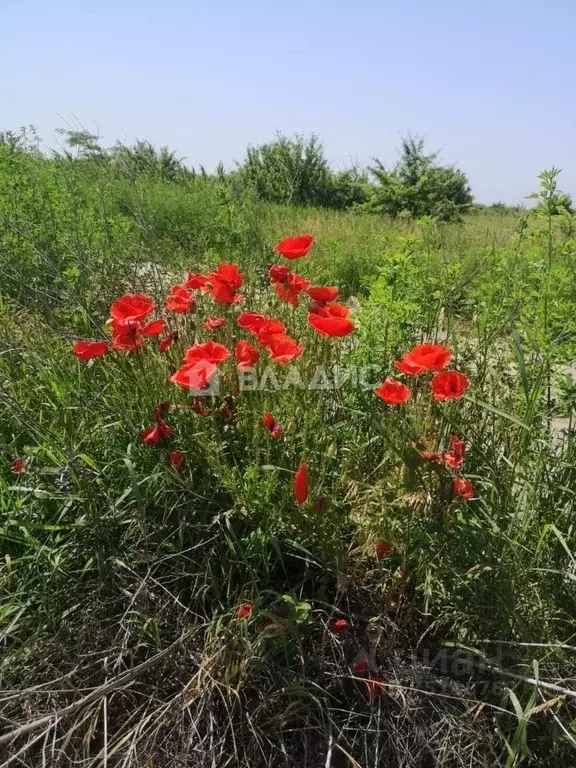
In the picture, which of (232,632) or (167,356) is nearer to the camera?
(232,632)

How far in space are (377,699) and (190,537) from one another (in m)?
0.60

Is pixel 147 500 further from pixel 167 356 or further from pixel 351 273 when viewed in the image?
pixel 351 273

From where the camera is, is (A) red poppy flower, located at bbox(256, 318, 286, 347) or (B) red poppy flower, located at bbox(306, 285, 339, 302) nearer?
(A) red poppy flower, located at bbox(256, 318, 286, 347)

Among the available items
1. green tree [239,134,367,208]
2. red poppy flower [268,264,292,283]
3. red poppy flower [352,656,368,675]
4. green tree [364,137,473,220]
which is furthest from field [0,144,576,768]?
green tree [364,137,473,220]

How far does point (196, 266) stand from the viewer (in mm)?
2543

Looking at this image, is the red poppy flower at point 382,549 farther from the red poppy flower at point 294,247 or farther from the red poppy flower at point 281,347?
the red poppy flower at point 294,247

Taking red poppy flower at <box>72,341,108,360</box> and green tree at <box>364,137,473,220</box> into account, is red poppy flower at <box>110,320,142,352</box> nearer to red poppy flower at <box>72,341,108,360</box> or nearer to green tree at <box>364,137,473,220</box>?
red poppy flower at <box>72,341,108,360</box>

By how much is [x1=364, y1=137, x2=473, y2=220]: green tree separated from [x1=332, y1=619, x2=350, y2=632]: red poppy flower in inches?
646

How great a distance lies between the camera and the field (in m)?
1.21

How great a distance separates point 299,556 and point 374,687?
33 centimetres

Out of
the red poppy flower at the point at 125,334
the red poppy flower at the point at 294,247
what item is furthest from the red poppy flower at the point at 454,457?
the red poppy flower at the point at 125,334

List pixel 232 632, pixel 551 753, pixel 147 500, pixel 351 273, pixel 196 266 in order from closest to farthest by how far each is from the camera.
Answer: pixel 551 753
pixel 232 632
pixel 147 500
pixel 196 266
pixel 351 273

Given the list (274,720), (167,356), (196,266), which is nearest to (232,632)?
(274,720)

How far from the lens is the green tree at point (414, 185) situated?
17.4 m
